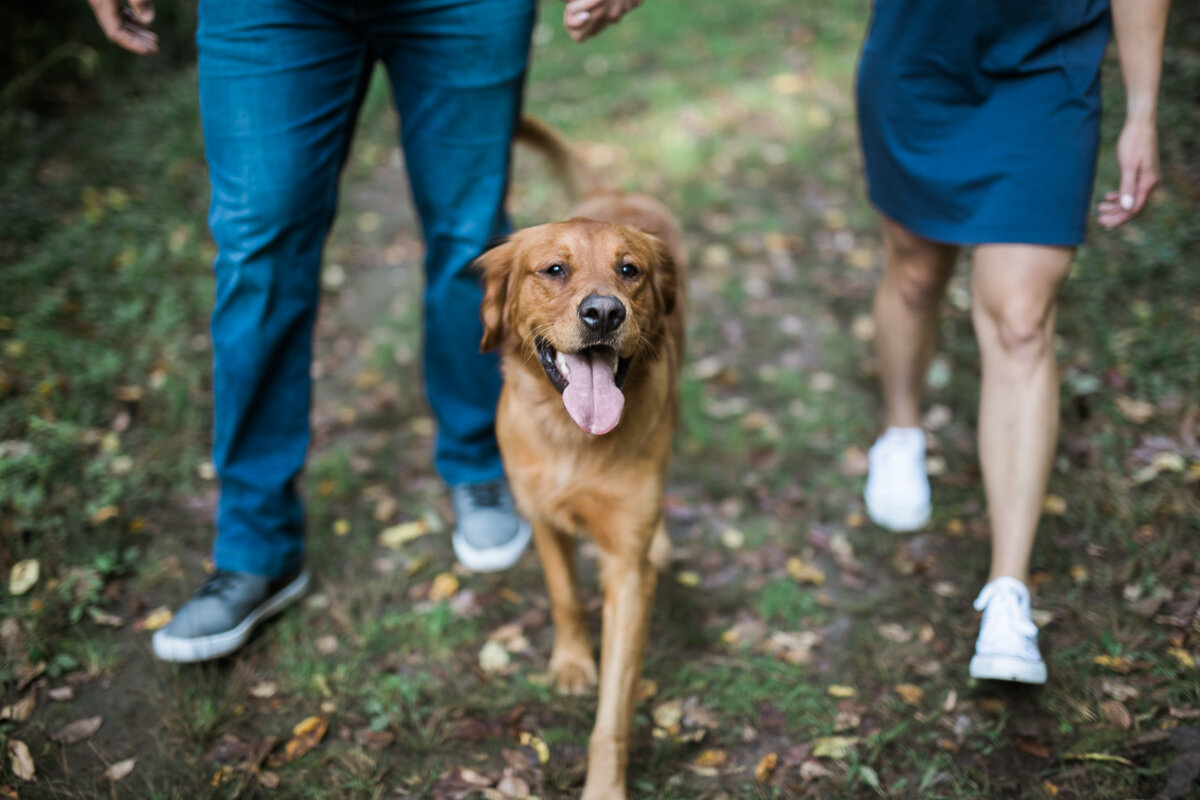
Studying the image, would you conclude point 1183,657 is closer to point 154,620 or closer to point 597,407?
point 597,407

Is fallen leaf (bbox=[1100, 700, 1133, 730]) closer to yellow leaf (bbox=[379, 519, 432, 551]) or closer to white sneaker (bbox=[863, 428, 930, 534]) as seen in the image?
white sneaker (bbox=[863, 428, 930, 534])

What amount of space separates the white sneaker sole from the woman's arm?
123cm

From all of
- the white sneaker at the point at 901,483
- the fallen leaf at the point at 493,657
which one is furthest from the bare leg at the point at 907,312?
the fallen leaf at the point at 493,657

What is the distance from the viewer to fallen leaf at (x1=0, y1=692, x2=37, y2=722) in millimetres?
2332

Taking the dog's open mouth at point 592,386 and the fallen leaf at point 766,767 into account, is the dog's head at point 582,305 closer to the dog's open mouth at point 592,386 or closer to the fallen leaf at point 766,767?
the dog's open mouth at point 592,386

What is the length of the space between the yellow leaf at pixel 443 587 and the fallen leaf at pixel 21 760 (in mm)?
1158

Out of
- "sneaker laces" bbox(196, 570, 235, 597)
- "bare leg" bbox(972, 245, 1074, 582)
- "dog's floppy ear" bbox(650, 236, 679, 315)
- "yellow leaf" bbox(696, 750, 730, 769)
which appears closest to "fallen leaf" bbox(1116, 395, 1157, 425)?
"bare leg" bbox(972, 245, 1074, 582)

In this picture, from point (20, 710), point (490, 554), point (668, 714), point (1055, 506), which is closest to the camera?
point (20, 710)

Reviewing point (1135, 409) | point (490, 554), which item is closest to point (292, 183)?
point (490, 554)

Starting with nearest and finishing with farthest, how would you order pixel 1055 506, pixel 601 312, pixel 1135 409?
pixel 601 312 → pixel 1055 506 → pixel 1135 409

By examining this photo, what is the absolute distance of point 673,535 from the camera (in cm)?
323

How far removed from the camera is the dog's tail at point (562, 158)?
3.18 m

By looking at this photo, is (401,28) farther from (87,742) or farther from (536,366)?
(87,742)

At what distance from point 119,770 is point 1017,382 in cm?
254
